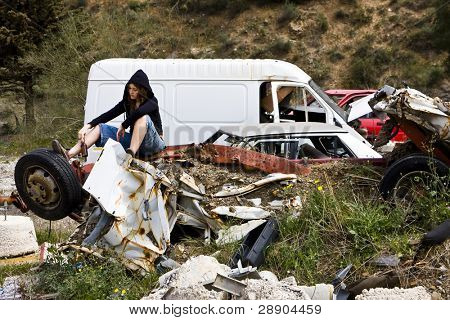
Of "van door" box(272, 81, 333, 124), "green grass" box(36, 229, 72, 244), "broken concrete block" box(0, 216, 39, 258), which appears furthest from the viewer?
"van door" box(272, 81, 333, 124)

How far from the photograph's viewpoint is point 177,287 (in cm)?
471

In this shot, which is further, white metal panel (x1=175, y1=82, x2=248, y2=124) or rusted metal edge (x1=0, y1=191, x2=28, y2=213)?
white metal panel (x1=175, y1=82, x2=248, y2=124)

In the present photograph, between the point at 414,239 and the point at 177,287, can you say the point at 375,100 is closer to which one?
the point at 414,239

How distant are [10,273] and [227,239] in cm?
247

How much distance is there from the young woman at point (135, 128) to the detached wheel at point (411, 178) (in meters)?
2.48

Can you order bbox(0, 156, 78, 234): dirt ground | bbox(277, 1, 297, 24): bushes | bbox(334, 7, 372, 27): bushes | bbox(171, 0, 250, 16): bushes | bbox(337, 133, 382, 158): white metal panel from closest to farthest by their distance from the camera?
bbox(337, 133, 382, 158): white metal panel, bbox(0, 156, 78, 234): dirt ground, bbox(334, 7, 372, 27): bushes, bbox(277, 1, 297, 24): bushes, bbox(171, 0, 250, 16): bushes

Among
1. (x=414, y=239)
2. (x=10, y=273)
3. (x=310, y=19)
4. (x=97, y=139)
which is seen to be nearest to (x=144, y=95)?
(x=97, y=139)

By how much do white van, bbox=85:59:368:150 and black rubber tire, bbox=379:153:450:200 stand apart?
5.94 m

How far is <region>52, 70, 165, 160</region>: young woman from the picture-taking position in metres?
6.50

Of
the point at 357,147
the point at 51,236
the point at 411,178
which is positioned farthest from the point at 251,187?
the point at 51,236

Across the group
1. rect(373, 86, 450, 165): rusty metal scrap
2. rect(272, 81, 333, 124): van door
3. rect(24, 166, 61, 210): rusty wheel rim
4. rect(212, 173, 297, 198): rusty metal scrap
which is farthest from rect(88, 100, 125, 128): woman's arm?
rect(272, 81, 333, 124): van door

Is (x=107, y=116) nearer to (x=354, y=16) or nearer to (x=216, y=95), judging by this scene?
(x=216, y=95)

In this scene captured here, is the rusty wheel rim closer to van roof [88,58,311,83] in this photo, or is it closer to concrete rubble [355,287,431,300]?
concrete rubble [355,287,431,300]

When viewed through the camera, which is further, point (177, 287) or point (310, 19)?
point (310, 19)
